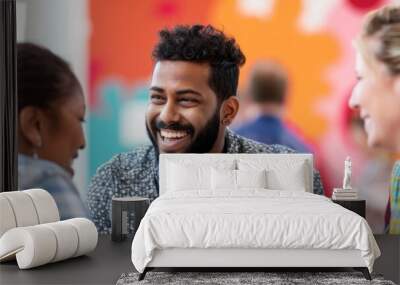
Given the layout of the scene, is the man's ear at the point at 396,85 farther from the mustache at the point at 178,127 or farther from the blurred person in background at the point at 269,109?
the mustache at the point at 178,127

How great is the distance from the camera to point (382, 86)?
6863mm

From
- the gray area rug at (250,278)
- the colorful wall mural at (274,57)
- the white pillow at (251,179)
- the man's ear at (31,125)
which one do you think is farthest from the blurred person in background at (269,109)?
the gray area rug at (250,278)

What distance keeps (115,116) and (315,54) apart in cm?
219

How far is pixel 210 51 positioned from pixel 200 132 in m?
0.83

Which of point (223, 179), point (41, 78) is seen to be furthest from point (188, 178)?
point (41, 78)

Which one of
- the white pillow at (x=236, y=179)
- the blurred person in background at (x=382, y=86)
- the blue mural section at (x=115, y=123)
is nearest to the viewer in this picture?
the white pillow at (x=236, y=179)

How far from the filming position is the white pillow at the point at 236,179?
6.32m

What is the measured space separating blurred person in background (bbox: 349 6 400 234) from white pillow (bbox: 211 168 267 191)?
1.38m

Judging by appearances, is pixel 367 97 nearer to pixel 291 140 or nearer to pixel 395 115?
pixel 395 115

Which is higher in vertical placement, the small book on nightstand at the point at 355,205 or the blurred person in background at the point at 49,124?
the blurred person in background at the point at 49,124

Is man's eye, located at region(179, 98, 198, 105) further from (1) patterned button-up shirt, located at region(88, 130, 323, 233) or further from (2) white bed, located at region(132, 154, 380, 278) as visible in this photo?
(2) white bed, located at region(132, 154, 380, 278)

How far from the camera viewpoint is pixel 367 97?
6930 millimetres

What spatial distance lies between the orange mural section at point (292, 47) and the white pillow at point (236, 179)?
3.12 ft

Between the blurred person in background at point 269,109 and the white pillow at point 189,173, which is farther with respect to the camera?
the blurred person in background at point 269,109
